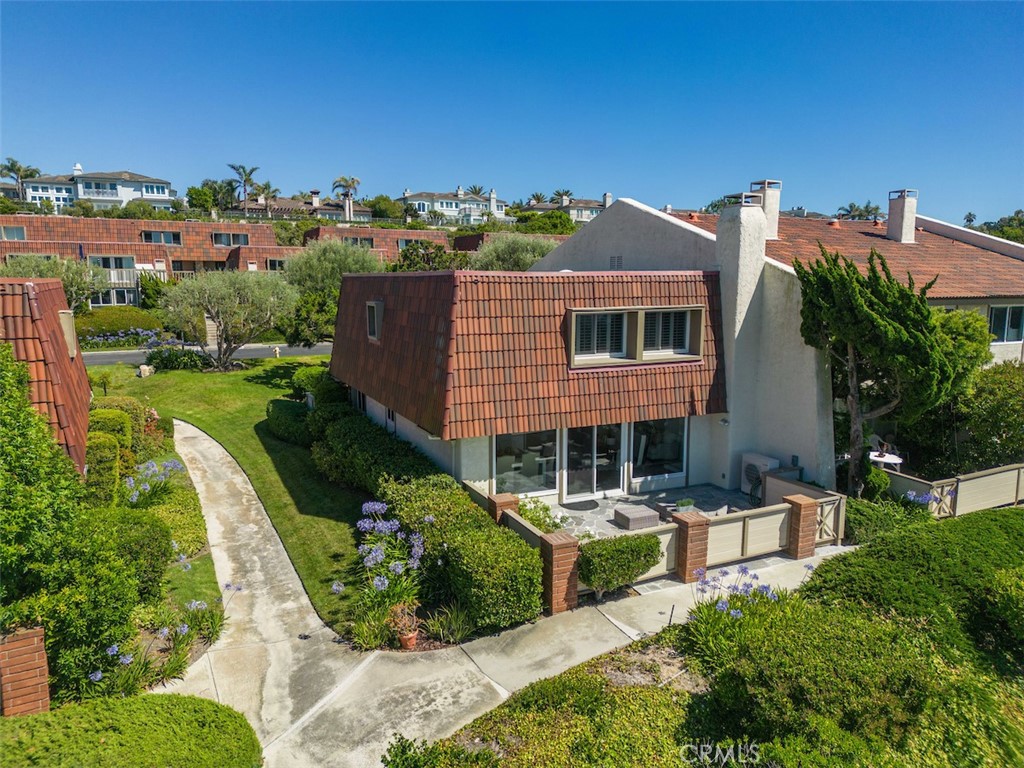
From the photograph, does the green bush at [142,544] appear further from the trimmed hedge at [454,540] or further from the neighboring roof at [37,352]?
the trimmed hedge at [454,540]

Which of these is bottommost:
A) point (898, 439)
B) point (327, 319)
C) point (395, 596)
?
point (395, 596)

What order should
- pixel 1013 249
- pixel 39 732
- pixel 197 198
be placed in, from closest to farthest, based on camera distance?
Answer: pixel 39 732 < pixel 1013 249 < pixel 197 198

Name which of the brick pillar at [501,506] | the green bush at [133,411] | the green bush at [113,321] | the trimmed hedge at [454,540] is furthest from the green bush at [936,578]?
the green bush at [113,321]

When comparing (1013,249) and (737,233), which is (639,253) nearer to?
(737,233)

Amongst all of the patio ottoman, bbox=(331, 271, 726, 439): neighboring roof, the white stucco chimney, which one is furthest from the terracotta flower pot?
the white stucco chimney

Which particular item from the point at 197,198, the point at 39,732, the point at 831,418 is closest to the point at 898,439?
the point at 831,418

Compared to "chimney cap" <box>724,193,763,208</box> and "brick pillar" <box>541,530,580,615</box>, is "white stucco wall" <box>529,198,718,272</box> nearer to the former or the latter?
"chimney cap" <box>724,193,763,208</box>
